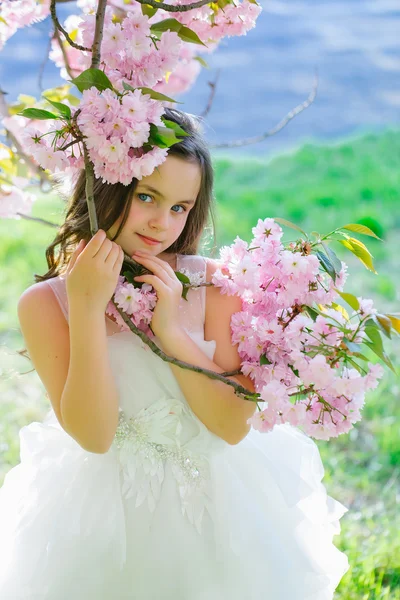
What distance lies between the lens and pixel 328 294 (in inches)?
43.6

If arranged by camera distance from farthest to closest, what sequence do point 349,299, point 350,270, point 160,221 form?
point 350,270 < point 160,221 < point 349,299

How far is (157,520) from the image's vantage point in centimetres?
128

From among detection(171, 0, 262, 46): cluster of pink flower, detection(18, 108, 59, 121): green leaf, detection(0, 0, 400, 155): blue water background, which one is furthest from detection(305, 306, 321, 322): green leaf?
detection(0, 0, 400, 155): blue water background

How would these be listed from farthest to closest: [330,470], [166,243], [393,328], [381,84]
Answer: [381,84]
[330,470]
[166,243]
[393,328]

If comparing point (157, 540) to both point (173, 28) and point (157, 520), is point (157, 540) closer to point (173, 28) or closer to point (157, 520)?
point (157, 520)

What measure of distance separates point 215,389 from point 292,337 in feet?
0.78

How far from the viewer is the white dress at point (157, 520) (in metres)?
1.26

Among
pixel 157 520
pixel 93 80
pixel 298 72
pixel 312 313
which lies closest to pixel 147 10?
pixel 93 80

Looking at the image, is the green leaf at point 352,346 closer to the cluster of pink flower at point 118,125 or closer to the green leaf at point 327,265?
the green leaf at point 327,265

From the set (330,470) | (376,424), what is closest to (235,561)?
(330,470)

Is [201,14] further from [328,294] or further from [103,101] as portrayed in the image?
[328,294]

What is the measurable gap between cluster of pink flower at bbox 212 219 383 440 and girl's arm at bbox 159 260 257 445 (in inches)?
2.3

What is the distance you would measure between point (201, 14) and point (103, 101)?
47cm

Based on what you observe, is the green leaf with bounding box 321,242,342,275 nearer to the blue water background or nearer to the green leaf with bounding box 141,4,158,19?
the green leaf with bounding box 141,4,158,19
